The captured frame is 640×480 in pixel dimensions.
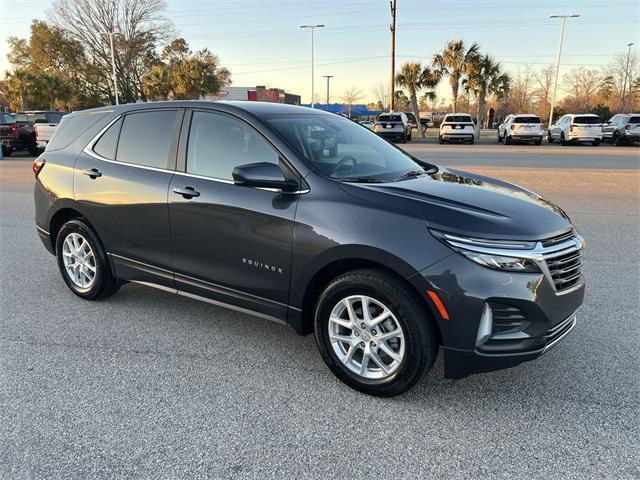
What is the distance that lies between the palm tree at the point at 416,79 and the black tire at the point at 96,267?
38.2m

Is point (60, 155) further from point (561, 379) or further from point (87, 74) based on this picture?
point (87, 74)

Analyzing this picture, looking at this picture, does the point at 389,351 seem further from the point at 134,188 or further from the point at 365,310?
the point at 134,188

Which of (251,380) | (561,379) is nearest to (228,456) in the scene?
(251,380)

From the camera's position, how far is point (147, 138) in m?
4.14

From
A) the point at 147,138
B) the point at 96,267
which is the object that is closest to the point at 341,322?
the point at 147,138

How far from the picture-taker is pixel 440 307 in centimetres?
271

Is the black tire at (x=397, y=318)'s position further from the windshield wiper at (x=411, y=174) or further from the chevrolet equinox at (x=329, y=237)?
the windshield wiper at (x=411, y=174)

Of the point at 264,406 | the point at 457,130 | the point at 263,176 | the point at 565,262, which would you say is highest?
the point at 263,176

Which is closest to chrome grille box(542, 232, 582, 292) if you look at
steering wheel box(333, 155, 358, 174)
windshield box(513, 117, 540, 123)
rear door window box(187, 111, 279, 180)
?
steering wheel box(333, 155, 358, 174)

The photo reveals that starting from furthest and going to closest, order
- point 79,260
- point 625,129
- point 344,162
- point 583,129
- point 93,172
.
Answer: point 625,129 < point 583,129 < point 79,260 < point 93,172 < point 344,162

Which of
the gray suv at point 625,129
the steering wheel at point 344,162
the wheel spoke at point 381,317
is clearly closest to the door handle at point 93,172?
the steering wheel at point 344,162

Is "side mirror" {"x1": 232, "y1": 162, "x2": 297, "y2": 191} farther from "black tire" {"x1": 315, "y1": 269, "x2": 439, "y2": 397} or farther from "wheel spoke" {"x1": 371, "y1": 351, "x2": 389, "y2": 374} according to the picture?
"wheel spoke" {"x1": 371, "y1": 351, "x2": 389, "y2": 374}

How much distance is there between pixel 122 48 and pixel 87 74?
464 cm

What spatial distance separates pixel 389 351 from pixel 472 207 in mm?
991
